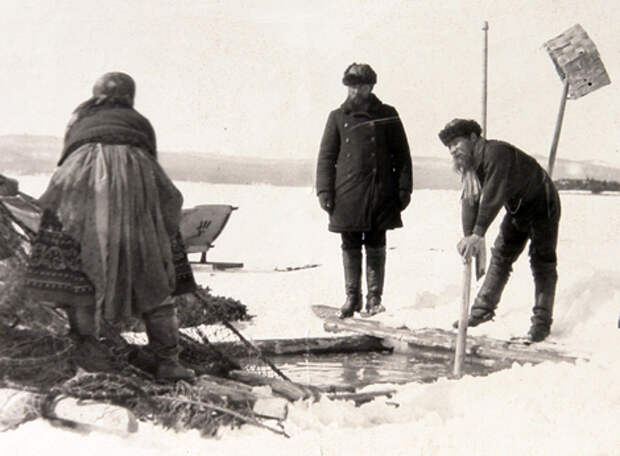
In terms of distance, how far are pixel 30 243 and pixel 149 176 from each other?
21.7 inches

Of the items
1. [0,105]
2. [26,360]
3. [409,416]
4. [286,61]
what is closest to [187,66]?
[286,61]

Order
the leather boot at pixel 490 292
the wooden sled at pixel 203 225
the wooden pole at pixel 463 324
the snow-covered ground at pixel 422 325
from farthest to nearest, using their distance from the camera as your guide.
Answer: the leather boot at pixel 490 292, the wooden pole at pixel 463 324, the wooden sled at pixel 203 225, the snow-covered ground at pixel 422 325

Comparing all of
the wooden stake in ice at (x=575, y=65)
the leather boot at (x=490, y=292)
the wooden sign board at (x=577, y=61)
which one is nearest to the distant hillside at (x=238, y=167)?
the wooden stake in ice at (x=575, y=65)

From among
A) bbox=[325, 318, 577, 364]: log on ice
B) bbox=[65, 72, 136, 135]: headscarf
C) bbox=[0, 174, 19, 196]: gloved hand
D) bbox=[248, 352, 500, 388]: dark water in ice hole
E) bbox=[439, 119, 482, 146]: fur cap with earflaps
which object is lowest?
bbox=[248, 352, 500, 388]: dark water in ice hole

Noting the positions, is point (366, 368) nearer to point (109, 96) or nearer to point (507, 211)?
point (507, 211)

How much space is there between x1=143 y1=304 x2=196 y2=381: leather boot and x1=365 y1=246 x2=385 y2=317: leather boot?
5.08 feet

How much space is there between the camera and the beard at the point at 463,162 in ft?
14.9

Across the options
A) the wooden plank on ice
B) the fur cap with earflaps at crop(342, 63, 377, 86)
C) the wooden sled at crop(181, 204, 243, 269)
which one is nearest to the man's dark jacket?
the fur cap with earflaps at crop(342, 63, 377, 86)

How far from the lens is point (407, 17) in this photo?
4469 millimetres

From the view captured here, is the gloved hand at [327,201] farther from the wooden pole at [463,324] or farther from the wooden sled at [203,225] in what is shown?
the wooden pole at [463,324]

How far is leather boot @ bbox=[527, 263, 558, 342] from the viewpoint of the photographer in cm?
475

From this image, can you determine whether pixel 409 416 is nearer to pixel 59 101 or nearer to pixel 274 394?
pixel 274 394

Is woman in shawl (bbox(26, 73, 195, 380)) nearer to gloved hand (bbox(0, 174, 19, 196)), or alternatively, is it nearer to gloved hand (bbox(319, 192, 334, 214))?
gloved hand (bbox(0, 174, 19, 196))

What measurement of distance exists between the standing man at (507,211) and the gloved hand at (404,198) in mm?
365
